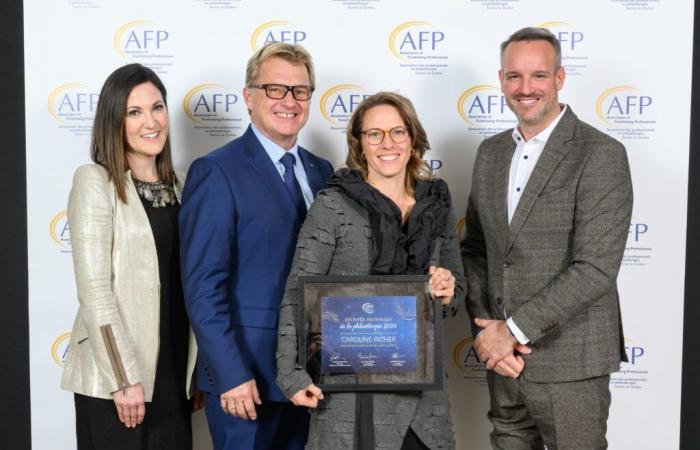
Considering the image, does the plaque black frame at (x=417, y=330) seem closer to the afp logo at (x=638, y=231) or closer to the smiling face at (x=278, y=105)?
the smiling face at (x=278, y=105)

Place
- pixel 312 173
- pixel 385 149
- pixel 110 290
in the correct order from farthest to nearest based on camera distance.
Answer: pixel 312 173 < pixel 110 290 < pixel 385 149

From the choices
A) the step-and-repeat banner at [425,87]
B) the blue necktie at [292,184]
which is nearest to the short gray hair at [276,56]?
the blue necktie at [292,184]

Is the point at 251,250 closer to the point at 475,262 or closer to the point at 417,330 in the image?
the point at 417,330

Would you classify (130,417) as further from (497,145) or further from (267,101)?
(497,145)

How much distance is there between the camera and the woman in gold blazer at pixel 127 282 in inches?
90.4

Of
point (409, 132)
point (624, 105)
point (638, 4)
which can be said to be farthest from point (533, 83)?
point (638, 4)

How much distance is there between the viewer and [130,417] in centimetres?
234

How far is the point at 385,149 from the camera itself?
2.20 metres

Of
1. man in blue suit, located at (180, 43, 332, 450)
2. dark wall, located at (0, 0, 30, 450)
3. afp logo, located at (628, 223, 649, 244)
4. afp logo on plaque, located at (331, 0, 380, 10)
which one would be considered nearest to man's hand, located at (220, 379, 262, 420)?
man in blue suit, located at (180, 43, 332, 450)

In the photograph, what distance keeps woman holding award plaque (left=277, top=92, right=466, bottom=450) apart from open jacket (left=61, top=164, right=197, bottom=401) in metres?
0.53

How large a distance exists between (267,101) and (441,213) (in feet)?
2.33

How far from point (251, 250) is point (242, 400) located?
0.47m

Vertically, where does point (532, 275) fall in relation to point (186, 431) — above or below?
above

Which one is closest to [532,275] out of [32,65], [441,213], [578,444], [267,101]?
[441,213]
